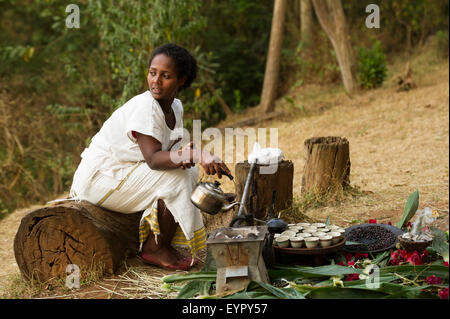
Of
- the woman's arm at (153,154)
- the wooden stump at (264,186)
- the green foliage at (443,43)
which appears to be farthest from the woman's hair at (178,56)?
Answer: the green foliage at (443,43)

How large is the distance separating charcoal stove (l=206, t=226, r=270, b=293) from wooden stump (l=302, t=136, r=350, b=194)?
222 cm

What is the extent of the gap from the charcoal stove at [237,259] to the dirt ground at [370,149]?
33cm

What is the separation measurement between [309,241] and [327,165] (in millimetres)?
1936

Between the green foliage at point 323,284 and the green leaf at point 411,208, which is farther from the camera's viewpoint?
the green leaf at point 411,208

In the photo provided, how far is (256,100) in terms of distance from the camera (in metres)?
11.0

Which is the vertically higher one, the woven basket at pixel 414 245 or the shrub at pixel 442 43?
the shrub at pixel 442 43

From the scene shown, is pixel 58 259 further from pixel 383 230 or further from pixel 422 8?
pixel 422 8

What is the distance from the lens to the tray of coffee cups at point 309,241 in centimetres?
293

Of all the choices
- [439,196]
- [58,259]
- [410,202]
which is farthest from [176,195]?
[439,196]

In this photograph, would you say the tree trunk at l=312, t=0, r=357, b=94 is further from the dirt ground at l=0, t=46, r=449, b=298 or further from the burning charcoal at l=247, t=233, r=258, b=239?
the burning charcoal at l=247, t=233, r=258, b=239

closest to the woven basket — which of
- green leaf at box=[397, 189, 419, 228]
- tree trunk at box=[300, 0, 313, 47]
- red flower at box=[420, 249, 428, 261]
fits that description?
red flower at box=[420, 249, 428, 261]

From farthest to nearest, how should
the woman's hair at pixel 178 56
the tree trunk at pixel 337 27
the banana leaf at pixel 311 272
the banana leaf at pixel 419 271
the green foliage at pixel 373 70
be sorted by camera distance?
the green foliage at pixel 373 70 → the tree trunk at pixel 337 27 → the woman's hair at pixel 178 56 → the banana leaf at pixel 311 272 → the banana leaf at pixel 419 271

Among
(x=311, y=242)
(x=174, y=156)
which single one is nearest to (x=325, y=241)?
(x=311, y=242)

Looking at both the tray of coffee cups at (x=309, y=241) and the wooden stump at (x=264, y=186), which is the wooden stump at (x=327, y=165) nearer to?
the wooden stump at (x=264, y=186)
